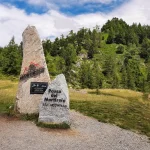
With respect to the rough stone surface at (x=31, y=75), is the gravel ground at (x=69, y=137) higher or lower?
lower

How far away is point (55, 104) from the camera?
24.6 metres

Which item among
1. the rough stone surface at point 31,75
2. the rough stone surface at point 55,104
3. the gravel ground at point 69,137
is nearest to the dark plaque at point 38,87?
the rough stone surface at point 31,75

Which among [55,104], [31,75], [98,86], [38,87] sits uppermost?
[31,75]

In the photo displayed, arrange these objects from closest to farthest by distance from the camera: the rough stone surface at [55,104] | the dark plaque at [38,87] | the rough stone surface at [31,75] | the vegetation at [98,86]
→ the rough stone surface at [55,104], the dark plaque at [38,87], the rough stone surface at [31,75], the vegetation at [98,86]

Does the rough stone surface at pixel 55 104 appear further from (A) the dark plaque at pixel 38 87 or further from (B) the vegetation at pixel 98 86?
(B) the vegetation at pixel 98 86

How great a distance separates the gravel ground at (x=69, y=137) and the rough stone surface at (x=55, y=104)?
46.3 inches

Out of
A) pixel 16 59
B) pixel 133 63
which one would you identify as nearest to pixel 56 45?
pixel 133 63

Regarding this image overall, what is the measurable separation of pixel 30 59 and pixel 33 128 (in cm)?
666

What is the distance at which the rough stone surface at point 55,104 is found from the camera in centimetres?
2442

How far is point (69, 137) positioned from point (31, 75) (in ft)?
24.8

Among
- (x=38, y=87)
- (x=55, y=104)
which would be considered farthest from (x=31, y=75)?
(x=55, y=104)

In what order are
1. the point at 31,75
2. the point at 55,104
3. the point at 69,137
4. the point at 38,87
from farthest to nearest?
the point at 31,75
the point at 38,87
the point at 55,104
the point at 69,137

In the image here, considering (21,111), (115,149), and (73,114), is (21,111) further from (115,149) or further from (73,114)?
(115,149)

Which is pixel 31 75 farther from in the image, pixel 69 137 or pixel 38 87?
pixel 69 137
